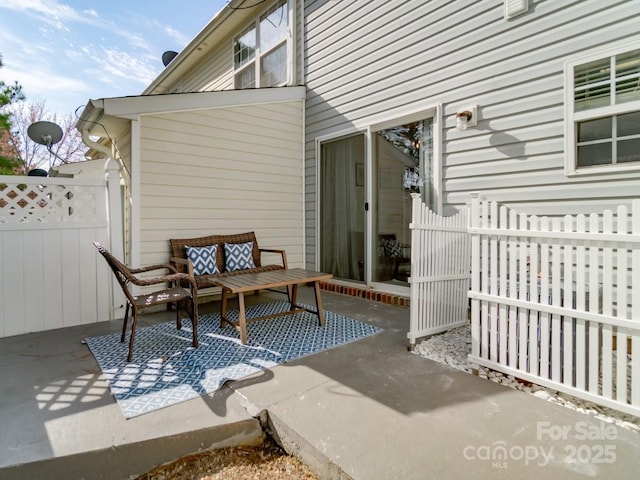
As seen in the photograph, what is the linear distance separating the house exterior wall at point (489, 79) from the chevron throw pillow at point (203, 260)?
2560mm

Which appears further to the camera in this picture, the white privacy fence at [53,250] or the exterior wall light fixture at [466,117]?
the exterior wall light fixture at [466,117]

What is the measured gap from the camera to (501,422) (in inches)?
70.0

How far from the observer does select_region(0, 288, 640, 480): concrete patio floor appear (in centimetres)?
148

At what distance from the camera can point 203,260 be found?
4.06 m

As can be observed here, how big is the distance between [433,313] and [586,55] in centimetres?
247

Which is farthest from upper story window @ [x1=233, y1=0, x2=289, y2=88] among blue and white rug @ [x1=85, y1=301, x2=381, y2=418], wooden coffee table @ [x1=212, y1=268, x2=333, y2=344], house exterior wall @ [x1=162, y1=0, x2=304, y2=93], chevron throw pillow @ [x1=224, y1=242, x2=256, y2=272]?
blue and white rug @ [x1=85, y1=301, x2=381, y2=418]

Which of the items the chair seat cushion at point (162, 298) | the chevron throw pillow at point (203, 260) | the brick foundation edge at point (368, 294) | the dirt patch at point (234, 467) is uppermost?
the chevron throw pillow at point (203, 260)

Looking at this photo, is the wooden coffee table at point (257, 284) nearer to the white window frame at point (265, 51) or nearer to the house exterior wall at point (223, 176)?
the house exterior wall at point (223, 176)

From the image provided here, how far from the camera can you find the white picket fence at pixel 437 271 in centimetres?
278

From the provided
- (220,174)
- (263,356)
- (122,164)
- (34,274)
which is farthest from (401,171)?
(34,274)

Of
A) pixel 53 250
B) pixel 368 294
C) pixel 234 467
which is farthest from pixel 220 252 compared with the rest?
pixel 234 467

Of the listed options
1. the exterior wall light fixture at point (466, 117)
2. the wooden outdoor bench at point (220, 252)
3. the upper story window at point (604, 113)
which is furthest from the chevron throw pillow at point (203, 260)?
the upper story window at point (604, 113)

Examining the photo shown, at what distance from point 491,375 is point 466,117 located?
2.49 m

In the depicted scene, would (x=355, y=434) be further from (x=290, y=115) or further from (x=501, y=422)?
(x=290, y=115)
